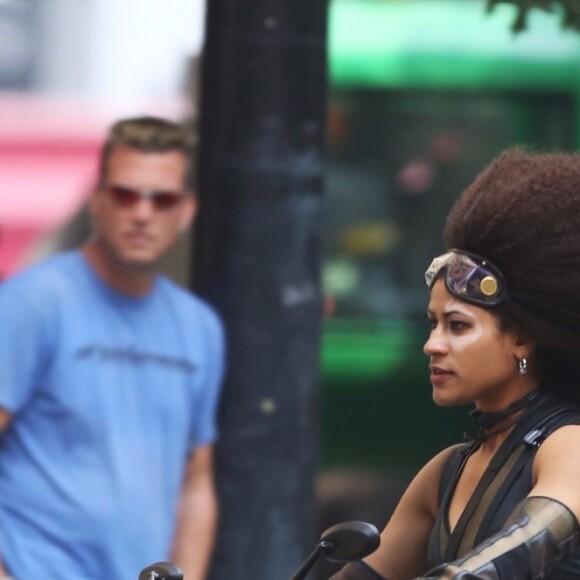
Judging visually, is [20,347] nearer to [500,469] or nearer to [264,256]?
[264,256]

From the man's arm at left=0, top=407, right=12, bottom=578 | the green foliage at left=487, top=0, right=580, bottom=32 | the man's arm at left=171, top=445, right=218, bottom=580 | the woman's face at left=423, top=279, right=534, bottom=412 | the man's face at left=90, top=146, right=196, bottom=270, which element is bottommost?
the man's arm at left=171, top=445, right=218, bottom=580

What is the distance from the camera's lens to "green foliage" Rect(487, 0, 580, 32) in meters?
5.75

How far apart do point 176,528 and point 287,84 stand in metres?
1.58

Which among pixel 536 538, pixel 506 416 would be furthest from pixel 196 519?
pixel 536 538

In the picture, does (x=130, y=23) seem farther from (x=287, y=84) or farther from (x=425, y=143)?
(x=425, y=143)

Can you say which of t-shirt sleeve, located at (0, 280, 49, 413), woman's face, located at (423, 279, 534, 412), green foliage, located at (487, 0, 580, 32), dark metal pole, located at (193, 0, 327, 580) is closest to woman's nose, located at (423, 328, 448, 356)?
woman's face, located at (423, 279, 534, 412)

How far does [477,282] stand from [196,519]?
10.5 ft

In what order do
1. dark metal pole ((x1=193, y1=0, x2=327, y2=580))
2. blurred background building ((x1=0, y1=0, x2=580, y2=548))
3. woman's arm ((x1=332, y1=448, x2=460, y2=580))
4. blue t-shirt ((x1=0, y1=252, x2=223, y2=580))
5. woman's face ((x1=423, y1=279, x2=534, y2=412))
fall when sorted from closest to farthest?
1. woman's face ((x1=423, y1=279, x2=534, y2=412))
2. woman's arm ((x1=332, y1=448, x2=460, y2=580))
3. dark metal pole ((x1=193, y1=0, x2=327, y2=580))
4. blue t-shirt ((x1=0, y1=252, x2=223, y2=580))
5. blurred background building ((x1=0, y1=0, x2=580, y2=548))

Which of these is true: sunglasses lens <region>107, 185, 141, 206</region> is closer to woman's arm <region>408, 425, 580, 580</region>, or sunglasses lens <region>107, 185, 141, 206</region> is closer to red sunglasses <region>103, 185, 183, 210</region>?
red sunglasses <region>103, 185, 183, 210</region>

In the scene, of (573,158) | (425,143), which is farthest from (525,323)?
(425,143)

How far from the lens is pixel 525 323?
298 cm

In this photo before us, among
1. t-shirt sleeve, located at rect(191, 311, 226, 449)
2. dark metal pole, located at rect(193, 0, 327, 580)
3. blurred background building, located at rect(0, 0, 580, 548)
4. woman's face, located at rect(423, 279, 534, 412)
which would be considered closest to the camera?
woman's face, located at rect(423, 279, 534, 412)

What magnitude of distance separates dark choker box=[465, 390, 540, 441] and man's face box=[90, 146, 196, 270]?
116 inches

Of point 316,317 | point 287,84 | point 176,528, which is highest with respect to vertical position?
point 287,84
